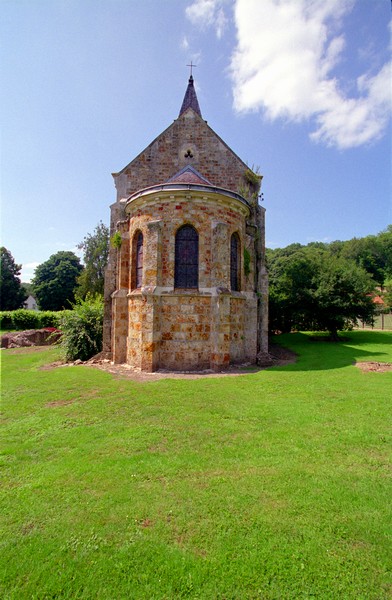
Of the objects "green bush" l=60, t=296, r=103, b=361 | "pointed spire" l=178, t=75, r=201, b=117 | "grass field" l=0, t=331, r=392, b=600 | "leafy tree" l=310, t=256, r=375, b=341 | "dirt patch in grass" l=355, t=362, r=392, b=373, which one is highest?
"pointed spire" l=178, t=75, r=201, b=117

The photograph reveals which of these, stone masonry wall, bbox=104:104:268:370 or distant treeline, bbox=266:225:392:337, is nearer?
stone masonry wall, bbox=104:104:268:370

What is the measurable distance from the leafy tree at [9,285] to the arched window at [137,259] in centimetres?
4044

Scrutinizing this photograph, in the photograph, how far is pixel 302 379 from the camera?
32.6 ft

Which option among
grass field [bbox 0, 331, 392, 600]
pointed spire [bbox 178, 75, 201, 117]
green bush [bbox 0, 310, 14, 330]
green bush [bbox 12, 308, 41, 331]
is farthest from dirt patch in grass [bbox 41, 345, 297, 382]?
green bush [bbox 0, 310, 14, 330]

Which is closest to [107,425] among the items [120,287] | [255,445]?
[255,445]

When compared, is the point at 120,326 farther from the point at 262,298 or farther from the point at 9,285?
the point at 9,285

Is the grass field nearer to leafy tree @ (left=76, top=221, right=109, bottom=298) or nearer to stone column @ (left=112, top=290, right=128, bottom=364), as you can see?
stone column @ (left=112, top=290, right=128, bottom=364)

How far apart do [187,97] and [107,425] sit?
2057cm

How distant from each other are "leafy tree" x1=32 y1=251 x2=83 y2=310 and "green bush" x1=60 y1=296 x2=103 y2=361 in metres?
32.9

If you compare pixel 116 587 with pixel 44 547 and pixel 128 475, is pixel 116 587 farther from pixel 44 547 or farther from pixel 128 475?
pixel 128 475

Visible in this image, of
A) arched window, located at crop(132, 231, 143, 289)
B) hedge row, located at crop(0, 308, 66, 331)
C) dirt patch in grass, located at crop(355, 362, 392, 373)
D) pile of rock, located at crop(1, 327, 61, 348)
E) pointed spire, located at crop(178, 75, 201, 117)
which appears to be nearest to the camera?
dirt patch in grass, located at crop(355, 362, 392, 373)

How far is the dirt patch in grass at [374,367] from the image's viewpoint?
1088cm

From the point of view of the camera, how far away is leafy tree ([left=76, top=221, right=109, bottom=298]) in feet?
120

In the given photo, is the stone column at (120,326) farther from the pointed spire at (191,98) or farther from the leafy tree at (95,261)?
the leafy tree at (95,261)
